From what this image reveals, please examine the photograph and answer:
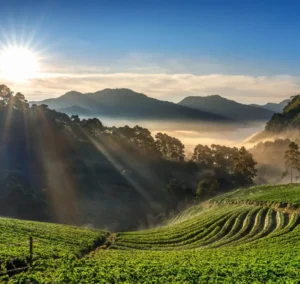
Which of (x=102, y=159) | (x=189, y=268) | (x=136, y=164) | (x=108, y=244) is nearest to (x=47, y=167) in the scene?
(x=102, y=159)

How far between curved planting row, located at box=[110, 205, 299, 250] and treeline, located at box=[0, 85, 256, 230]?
55.3m

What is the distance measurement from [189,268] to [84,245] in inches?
805

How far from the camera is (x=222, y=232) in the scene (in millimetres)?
63594

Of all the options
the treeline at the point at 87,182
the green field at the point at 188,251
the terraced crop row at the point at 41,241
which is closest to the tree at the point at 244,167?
the treeline at the point at 87,182

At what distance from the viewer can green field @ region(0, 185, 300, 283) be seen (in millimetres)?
30672

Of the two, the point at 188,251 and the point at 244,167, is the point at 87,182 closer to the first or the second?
the point at 244,167

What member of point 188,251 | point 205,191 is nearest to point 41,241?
point 188,251

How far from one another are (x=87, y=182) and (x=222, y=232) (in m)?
108

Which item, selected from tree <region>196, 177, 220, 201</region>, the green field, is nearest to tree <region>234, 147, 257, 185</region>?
tree <region>196, 177, 220, 201</region>

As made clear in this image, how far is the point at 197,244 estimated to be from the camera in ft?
192

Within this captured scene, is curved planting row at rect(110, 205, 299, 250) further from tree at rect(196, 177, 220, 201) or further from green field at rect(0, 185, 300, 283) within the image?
tree at rect(196, 177, 220, 201)

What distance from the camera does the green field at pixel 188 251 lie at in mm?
30672

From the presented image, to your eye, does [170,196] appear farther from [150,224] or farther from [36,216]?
[36,216]

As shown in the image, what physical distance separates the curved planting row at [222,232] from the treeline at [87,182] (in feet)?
181
